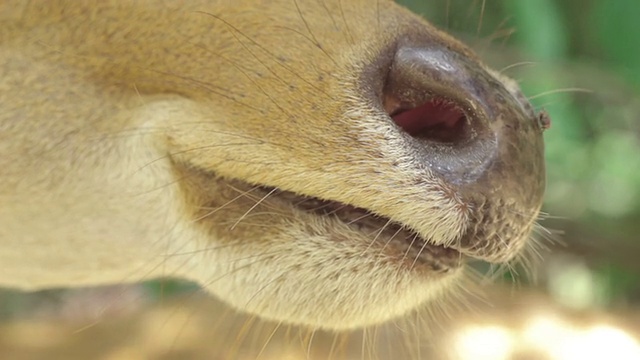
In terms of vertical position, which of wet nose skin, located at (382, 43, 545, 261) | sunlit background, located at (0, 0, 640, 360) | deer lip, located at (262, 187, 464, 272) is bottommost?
sunlit background, located at (0, 0, 640, 360)

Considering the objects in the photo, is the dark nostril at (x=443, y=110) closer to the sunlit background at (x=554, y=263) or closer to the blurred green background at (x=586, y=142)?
the sunlit background at (x=554, y=263)

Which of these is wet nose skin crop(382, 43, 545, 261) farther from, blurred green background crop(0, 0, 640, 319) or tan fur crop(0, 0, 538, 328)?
blurred green background crop(0, 0, 640, 319)

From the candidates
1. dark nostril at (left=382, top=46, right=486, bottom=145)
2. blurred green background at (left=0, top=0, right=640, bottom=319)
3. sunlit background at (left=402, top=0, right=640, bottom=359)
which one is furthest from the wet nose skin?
blurred green background at (left=0, top=0, right=640, bottom=319)

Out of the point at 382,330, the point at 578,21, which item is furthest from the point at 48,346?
the point at 578,21

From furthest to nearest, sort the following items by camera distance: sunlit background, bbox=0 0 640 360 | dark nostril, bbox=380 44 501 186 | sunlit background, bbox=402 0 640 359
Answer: sunlit background, bbox=402 0 640 359, sunlit background, bbox=0 0 640 360, dark nostril, bbox=380 44 501 186

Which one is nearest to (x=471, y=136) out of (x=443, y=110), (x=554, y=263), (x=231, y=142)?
(x=443, y=110)

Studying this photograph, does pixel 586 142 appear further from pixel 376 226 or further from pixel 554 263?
pixel 376 226

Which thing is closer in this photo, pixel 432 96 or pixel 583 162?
pixel 432 96
